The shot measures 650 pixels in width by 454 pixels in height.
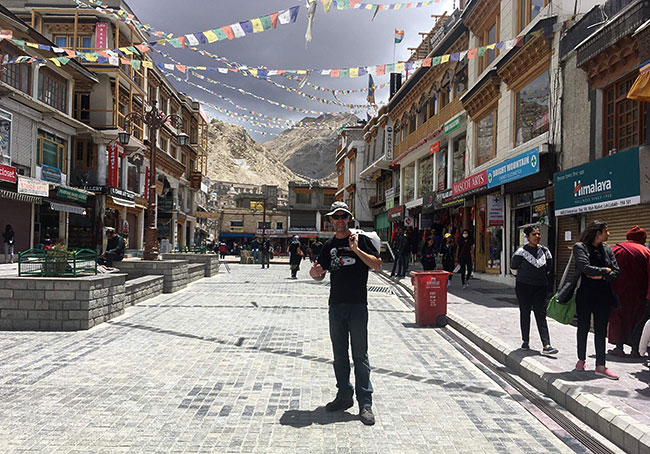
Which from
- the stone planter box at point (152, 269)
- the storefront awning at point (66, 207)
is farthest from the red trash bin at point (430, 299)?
the storefront awning at point (66, 207)

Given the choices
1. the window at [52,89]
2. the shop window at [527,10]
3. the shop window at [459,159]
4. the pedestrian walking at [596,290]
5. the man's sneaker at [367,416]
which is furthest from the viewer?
the window at [52,89]

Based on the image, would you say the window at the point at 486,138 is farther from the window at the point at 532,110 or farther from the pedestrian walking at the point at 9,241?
the pedestrian walking at the point at 9,241

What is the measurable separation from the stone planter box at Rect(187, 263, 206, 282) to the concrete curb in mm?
11130

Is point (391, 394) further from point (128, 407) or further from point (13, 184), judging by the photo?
point (13, 184)

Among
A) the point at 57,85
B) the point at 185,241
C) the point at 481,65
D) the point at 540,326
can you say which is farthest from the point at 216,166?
the point at 540,326

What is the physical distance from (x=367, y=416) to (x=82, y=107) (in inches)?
1135

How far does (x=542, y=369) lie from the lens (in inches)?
214

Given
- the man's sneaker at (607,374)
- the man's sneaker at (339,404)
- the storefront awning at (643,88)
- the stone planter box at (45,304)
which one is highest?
the storefront awning at (643,88)

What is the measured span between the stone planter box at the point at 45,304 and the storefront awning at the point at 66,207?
17.5 m

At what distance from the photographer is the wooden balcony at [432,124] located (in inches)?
843

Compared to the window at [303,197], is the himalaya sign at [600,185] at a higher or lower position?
lower

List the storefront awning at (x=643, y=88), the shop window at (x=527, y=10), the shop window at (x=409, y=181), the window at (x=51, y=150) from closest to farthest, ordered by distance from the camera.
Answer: the storefront awning at (x=643, y=88) < the shop window at (x=527, y=10) < the window at (x=51, y=150) < the shop window at (x=409, y=181)

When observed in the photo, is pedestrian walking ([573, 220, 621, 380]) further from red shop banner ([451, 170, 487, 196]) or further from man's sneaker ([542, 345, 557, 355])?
red shop banner ([451, 170, 487, 196])

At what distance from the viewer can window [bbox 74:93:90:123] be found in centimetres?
2788
